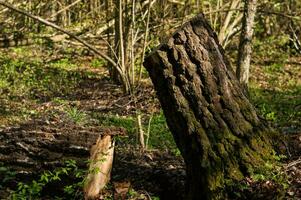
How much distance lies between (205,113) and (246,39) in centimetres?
516

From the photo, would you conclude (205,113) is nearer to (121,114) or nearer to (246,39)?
(121,114)

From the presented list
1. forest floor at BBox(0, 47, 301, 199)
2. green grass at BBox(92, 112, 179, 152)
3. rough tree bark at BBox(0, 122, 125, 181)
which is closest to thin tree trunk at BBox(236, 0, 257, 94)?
forest floor at BBox(0, 47, 301, 199)

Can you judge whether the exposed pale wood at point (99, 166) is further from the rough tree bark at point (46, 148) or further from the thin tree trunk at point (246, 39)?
the thin tree trunk at point (246, 39)

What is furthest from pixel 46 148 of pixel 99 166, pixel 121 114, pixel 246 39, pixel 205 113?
pixel 246 39

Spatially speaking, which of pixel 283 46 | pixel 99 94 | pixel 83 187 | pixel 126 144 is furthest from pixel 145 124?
pixel 283 46

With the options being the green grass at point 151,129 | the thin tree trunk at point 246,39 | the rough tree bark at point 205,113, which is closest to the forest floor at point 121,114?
the green grass at point 151,129

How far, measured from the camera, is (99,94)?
10156 millimetres

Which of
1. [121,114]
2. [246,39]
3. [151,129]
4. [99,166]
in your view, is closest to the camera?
[99,166]

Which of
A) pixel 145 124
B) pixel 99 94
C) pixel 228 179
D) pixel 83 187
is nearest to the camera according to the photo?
pixel 228 179

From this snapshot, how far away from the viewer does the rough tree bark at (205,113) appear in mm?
4086

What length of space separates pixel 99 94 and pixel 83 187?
573 centimetres

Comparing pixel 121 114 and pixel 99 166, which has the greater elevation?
pixel 99 166

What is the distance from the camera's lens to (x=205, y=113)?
13.6 feet

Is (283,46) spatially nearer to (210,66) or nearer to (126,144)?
(126,144)
